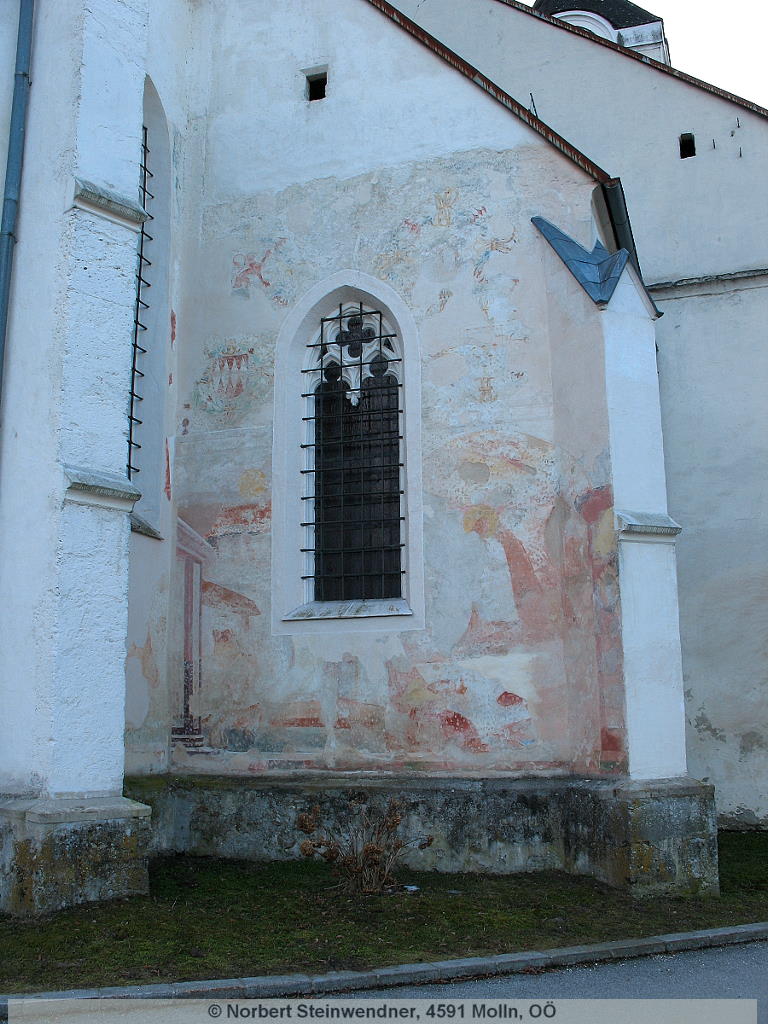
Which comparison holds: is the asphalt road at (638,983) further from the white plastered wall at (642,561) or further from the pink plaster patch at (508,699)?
the pink plaster patch at (508,699)

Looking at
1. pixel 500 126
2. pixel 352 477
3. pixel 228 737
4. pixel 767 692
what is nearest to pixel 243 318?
pixel 352 477

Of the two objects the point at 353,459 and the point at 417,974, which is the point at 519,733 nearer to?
the point at 353,459

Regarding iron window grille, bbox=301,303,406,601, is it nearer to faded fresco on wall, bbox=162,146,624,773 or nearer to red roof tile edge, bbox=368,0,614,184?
faded fresco on wall, bbox=162,146,624,773

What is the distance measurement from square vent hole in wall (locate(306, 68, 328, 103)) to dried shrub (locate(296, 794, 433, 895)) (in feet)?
24.5

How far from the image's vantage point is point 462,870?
9.01 m

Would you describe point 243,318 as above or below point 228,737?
above

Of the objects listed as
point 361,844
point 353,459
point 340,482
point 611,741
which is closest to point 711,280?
point 353,459

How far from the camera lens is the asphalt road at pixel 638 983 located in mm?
5570

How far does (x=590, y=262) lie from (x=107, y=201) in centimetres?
452

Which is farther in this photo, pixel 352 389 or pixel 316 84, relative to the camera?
pixel 316 84

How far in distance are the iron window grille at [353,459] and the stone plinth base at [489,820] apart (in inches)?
79.1

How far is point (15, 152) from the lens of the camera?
26.7ft

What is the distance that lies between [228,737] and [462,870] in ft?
8.57

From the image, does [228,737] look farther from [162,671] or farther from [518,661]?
[518,661]
